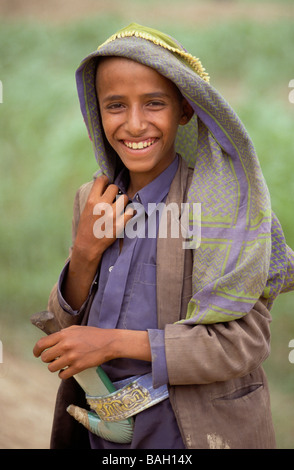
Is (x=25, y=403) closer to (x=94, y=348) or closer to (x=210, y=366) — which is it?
(x=94, y=348)

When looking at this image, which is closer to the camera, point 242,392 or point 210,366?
point 210,366

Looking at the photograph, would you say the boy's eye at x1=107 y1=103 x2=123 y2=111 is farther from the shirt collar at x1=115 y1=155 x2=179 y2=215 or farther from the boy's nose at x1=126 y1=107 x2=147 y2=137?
the shirt collar at x1=115 y1=155 x2=179 y2=215

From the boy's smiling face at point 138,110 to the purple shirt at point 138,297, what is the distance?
0.10 m

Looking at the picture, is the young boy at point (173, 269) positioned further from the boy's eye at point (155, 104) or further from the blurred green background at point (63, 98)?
the blurred green background at point (63, 98)

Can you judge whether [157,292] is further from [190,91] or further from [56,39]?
[56,39]

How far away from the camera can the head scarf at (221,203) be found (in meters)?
1.45

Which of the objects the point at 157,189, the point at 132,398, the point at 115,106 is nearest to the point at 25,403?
the point at 132,398

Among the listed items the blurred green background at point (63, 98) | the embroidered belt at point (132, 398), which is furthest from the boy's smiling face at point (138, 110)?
the blurred green background at point (63, 98)

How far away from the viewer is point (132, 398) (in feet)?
5.07

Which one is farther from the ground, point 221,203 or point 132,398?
point 221,203

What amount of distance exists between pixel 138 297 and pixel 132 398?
10.5 inches

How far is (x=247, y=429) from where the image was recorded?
5.06ft

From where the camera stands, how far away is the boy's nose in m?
1.53

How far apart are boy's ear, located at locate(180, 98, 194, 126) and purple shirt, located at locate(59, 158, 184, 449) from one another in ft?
0.57
